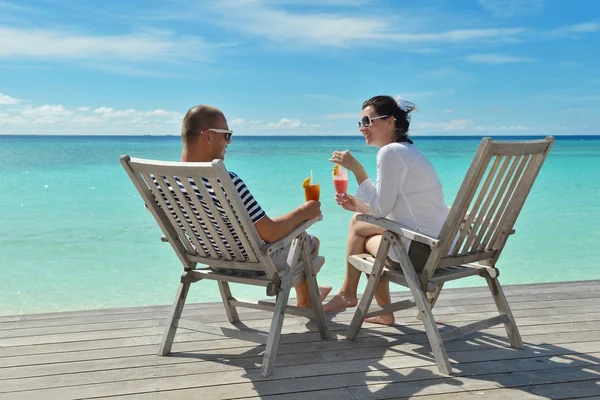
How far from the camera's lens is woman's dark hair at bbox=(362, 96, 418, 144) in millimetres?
3555

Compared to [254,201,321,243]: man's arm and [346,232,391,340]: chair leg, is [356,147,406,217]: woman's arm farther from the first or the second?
[254,201,321,243]: man's arm

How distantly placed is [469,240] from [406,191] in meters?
0.40

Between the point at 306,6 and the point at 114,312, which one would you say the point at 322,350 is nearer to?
the point at 114,312

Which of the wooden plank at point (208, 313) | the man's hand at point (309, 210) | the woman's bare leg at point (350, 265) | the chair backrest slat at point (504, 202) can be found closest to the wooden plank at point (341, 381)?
the chair backrest slat at point (504, 202)

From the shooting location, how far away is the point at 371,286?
11.2 feet

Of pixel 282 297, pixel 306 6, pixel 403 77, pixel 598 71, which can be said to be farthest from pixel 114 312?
pixel 598 71

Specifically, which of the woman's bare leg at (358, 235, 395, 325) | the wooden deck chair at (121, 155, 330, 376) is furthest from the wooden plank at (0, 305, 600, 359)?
the wooden deck chair at (121, 155, 330, 376)

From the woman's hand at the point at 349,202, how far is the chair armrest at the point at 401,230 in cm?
9

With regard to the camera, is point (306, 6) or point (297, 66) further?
point (297, 66)

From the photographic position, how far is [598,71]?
58594mm

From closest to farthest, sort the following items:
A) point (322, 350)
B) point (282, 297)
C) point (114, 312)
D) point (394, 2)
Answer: point (282, 297) → point (322, 350) → point (114, 312) → point (394, 2)

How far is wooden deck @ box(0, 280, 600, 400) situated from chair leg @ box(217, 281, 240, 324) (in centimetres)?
11

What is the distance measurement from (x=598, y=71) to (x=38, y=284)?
60959mm

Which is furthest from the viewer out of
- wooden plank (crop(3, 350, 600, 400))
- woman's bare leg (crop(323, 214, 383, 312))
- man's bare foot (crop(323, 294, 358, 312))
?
man's bare foot (crop(323, 294, 358, 312))
